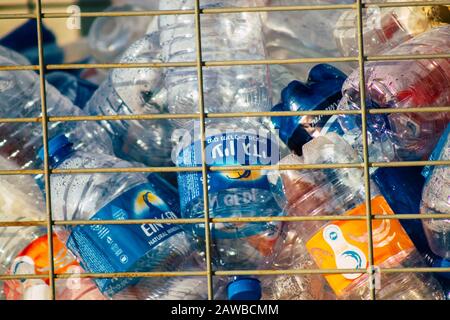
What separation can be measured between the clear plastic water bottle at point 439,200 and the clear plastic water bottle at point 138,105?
2.06ft

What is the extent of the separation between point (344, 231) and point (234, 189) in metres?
0.23

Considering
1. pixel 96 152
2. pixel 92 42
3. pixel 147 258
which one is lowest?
pixel 147 258

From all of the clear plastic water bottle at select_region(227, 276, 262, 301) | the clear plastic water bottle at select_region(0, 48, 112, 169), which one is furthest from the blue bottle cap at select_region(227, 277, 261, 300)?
the clear plastic water bottle at select_region(0, 48, 112, 169)

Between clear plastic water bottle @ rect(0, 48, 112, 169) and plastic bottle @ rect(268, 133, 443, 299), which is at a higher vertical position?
clear plastic water bottle @ rect(0, 48, 112, 169)

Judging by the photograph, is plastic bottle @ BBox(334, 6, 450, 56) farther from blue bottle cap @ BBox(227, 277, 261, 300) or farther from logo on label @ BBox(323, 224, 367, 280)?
blue bottle cap @ BBox(227, 277, 261, 300)

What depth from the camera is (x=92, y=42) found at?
2.61 m

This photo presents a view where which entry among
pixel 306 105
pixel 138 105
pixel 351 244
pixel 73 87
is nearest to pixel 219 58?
pixel 138 105

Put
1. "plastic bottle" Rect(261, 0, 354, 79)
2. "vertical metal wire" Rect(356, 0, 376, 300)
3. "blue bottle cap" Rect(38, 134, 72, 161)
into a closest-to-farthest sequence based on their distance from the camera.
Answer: "vertical metal wire" Rect(356, 0, 376, 300) < "blue bottle cap" Rect(38, 134, 72, 161) < "plastic bottle" Rect(261, 0, 354, 79)

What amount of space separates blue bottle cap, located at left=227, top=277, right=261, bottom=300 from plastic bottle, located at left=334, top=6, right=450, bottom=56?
64 centimetres

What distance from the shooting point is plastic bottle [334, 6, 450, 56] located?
165 centimetres
